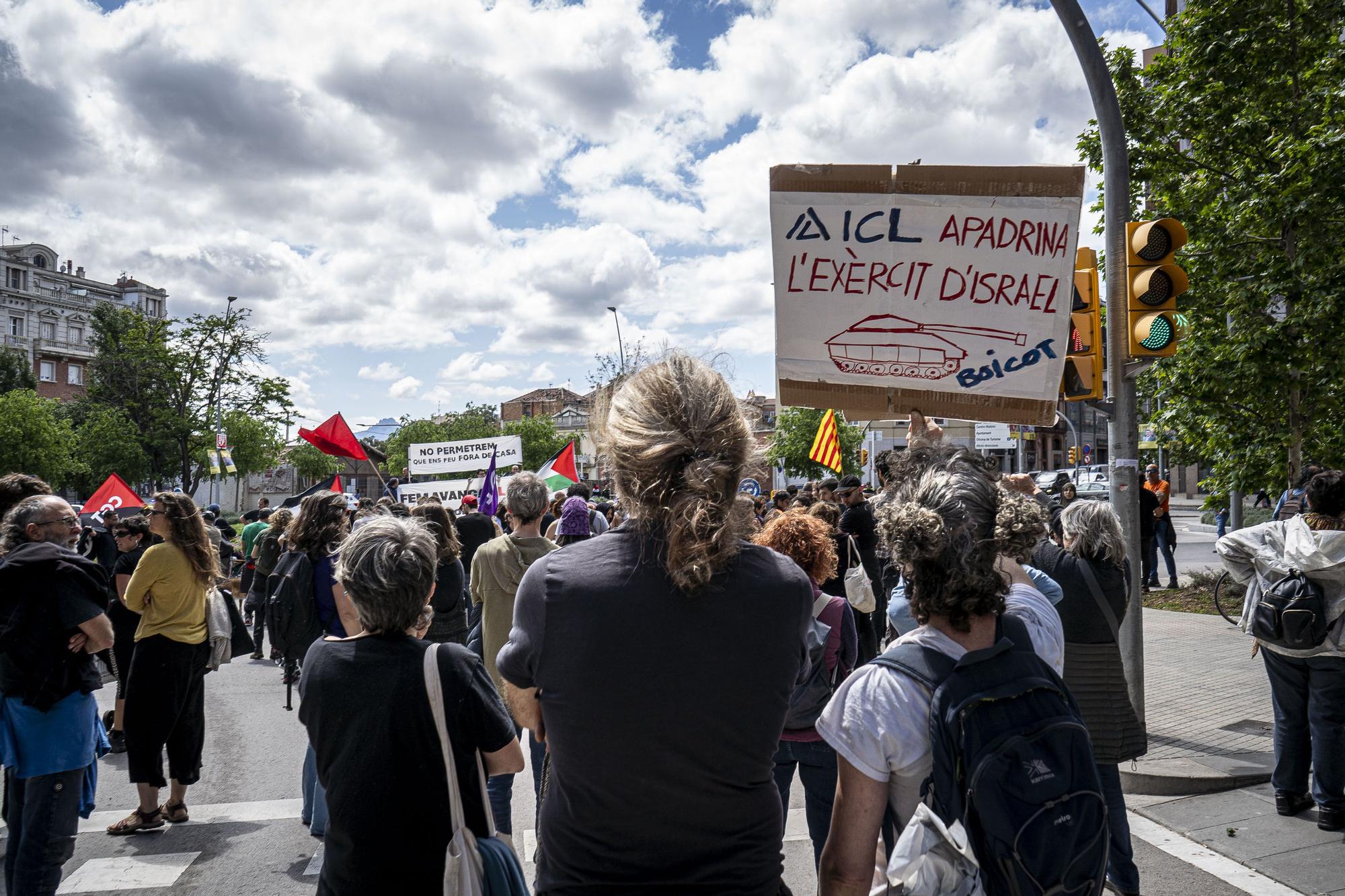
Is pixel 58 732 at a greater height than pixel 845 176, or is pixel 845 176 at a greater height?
pixel 845 176

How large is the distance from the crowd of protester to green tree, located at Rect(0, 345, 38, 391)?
62.8 m

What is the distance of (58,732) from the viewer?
13.0ft

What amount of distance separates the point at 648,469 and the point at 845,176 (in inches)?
115

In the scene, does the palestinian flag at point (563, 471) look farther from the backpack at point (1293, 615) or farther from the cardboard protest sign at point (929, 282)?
the backpack at point (1293, 615)

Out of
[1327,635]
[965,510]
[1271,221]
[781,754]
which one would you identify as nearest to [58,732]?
[781,754]

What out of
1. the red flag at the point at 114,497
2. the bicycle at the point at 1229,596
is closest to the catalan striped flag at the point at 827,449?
the bicycle at the point at 1229,596

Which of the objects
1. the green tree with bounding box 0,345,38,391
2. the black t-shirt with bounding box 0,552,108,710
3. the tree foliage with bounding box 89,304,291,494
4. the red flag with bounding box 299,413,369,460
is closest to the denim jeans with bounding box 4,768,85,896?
the black t-shirt with bounding box 0,552,108,710

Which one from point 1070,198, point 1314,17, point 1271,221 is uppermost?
point 1314,17

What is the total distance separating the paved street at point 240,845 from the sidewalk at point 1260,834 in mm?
306

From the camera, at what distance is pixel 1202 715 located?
→ 6.98m

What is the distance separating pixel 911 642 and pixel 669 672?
0.66 m

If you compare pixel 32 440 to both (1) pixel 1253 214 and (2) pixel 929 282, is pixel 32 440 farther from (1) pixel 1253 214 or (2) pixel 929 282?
(2) pixel 929 282

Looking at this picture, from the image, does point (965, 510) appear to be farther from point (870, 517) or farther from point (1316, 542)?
point (870, 517)

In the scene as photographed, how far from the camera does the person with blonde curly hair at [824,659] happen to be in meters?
3.79
